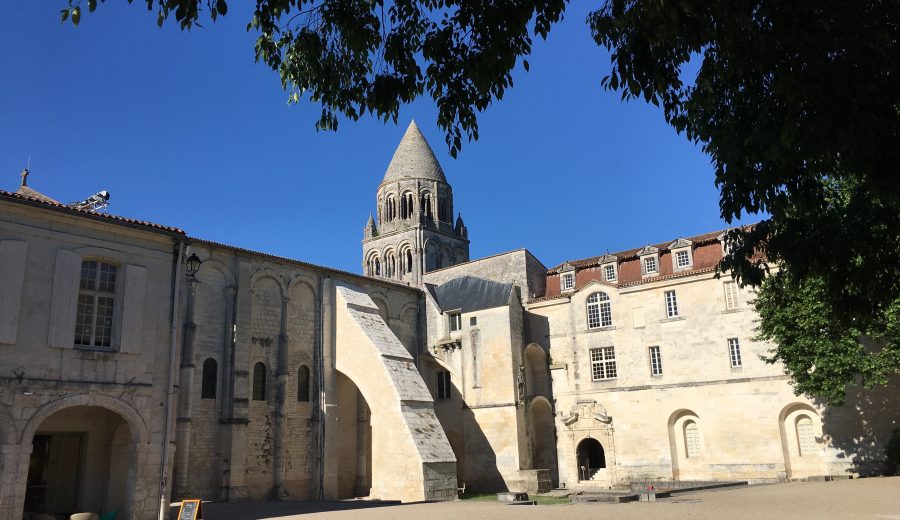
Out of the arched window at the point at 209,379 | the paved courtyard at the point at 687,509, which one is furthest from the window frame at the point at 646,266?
the arched window at the point at 209,379

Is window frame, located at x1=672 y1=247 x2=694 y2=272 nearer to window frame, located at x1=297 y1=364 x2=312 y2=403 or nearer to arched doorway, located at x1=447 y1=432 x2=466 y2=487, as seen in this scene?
arched doorway, located at x1=447 y1=432 x2=466 y2=487

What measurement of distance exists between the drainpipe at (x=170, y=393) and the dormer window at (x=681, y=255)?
2196cm

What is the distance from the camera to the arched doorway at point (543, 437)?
3278cm

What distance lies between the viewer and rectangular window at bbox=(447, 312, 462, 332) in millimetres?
Answer: 34312

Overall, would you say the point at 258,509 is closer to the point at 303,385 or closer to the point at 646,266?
the point at 303,385

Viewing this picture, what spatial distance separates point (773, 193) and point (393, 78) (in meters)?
5.07

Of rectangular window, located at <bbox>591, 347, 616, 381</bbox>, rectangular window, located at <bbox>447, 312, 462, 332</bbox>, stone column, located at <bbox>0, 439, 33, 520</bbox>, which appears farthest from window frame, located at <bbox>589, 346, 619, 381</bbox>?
stone column, located at <bbox>0, 439, 33, 520</bbox>

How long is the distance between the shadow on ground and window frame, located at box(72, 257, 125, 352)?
17.3 feet

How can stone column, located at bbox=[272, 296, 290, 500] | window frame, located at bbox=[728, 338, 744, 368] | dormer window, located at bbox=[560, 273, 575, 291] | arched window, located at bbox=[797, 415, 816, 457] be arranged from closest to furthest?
stone column, located at bbox=[272, 296, 290, 500], arched window, located at bbox=[797, 415, 816, 457], window frame, located at bbox=[728, 338, 744, 368], dormer window, located at bbox=[560, 273, 575, 291]

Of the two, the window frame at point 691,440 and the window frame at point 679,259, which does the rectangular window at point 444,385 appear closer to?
the window frame at point 691,440

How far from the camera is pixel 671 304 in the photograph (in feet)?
102

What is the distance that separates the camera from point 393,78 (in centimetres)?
738

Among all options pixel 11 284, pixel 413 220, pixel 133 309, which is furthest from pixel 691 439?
pixel 413 220

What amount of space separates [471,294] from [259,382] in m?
12.6
